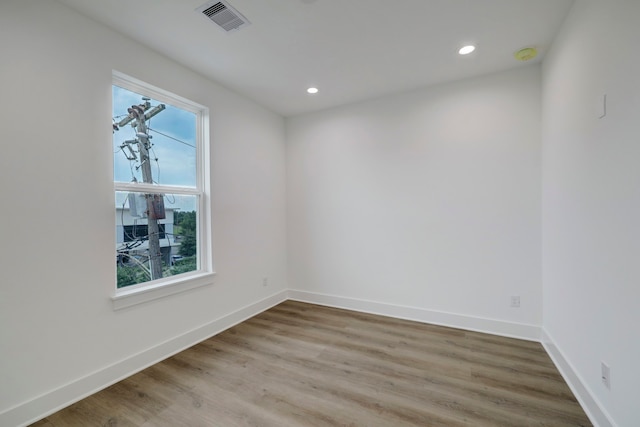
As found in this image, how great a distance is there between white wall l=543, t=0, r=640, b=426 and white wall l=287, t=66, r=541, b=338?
38cm

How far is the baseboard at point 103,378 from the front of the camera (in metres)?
1.67

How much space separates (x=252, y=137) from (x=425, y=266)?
108 inches

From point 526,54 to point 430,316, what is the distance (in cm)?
285

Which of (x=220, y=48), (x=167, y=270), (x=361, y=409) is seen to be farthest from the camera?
(x=167, y=270)

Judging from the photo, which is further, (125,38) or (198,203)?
(198,203)

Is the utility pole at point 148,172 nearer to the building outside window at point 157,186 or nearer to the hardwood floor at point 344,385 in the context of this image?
the building outside window at point 157,186

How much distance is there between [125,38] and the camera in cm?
222

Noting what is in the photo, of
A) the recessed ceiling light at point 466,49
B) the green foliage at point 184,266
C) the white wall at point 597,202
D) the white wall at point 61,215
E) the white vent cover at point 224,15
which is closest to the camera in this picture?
the white wall at point 597,202

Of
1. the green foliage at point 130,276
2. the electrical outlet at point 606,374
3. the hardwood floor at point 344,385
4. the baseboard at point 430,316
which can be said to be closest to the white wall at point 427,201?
the baseboard at point 430,316

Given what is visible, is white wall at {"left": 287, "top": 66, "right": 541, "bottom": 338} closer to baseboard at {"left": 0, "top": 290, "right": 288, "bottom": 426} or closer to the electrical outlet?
the electrical outlet

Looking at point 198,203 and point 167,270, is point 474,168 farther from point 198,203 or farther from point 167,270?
point 167,270

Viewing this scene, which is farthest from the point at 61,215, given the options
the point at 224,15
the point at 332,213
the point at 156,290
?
the point at 332,213

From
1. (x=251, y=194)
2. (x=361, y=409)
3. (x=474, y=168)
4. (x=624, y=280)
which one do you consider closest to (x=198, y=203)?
(x=251, y=194)

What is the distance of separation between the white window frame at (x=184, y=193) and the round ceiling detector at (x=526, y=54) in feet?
10.3
